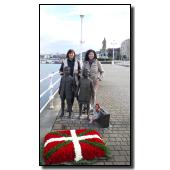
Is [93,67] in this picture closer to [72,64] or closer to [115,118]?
[72,64]

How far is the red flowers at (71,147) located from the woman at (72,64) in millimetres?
521

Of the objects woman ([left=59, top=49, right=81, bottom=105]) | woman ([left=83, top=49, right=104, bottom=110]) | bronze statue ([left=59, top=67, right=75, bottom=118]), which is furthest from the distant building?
bronze statue ([left=59, top=67, right=75, bottom=118])

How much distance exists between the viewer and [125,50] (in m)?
2.36

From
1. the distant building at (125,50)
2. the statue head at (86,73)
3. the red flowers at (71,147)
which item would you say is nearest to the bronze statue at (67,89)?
the statue head at (86,73)

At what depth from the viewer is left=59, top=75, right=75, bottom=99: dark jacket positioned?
9.30ft

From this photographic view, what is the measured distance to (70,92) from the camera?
2865 millimetres

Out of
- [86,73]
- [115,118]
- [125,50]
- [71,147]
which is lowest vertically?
[71,147]

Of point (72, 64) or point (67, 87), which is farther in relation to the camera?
point (67, 87)

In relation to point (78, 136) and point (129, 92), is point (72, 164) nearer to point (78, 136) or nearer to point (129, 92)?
point (78, 136)

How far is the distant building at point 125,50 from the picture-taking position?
2.34m

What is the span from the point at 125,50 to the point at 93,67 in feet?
1.62

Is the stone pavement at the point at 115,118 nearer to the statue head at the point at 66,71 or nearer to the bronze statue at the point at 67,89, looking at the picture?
the bronze statue at the point at 67,89

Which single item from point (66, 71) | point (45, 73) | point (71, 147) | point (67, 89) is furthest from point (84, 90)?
point (71, 147)

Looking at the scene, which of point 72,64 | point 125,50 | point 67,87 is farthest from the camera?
point 67,87
